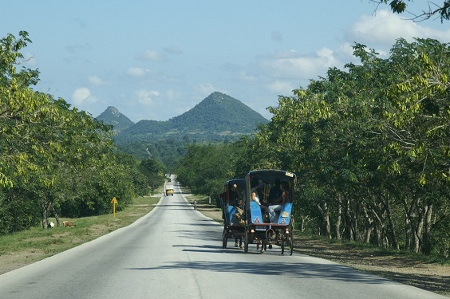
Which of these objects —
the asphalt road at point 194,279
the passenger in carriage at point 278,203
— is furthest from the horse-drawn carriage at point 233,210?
the asphalt road at point 194,279

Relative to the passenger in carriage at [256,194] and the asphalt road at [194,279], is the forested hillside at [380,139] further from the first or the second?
the passenger in carriage at [256,194]

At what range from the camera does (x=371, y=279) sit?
45.5 feet

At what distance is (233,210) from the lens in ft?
77.8

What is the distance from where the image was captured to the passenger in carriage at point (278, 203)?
2089cm

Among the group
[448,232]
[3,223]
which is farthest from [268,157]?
[3,223]

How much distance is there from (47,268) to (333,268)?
777 centimetres

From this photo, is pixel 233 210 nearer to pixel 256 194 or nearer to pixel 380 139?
pixel 256 194

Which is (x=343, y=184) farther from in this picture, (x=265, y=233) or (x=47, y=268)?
(x=47, y=268)

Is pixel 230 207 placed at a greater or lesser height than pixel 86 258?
greater

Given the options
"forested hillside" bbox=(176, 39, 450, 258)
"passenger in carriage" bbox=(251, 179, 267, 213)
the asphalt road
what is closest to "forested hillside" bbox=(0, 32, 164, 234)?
the asphalt road

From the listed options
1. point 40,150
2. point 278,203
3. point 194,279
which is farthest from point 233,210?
point 194,279

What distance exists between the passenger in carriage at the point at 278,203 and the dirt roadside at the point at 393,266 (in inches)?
97.1

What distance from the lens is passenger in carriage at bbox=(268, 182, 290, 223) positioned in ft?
68.5

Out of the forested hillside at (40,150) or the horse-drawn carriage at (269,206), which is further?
the horse-drawn carriage at (269,206)
